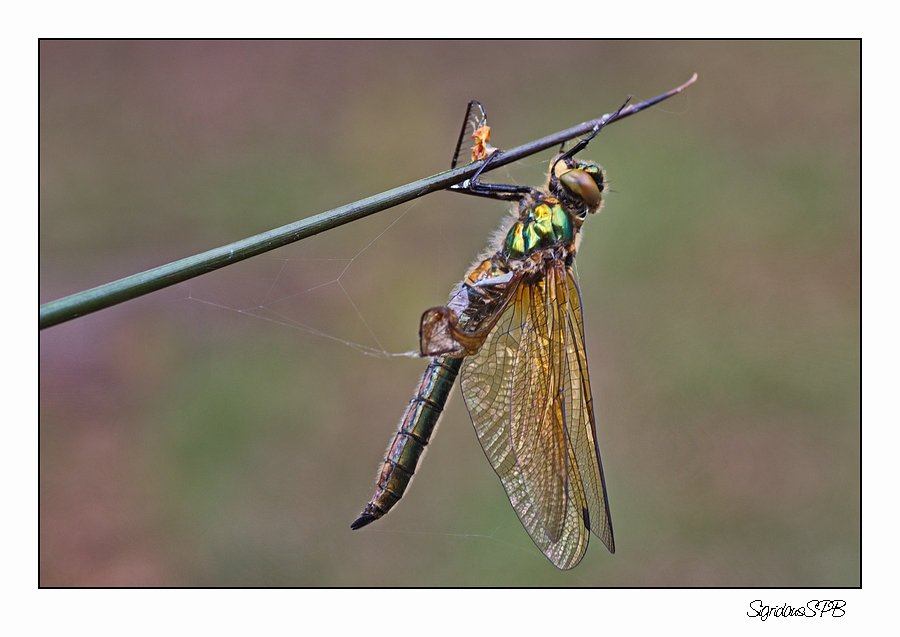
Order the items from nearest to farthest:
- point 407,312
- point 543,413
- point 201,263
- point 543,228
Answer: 1. point 201,263
2. point 543,413
3. point 543,228
4. point 407,312

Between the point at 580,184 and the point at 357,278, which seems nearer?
the point at 580,184

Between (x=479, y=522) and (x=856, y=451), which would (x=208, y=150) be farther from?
(x=856, y=451)

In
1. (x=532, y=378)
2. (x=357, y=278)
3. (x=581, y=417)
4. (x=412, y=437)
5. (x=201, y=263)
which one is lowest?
(x=412, y=437)

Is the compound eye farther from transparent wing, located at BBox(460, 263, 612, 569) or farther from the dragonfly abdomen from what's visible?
the dragonfly abdomen

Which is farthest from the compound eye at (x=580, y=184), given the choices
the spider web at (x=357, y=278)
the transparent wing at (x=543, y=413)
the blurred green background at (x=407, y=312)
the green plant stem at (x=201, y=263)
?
the spider web at (x=357, y=278)

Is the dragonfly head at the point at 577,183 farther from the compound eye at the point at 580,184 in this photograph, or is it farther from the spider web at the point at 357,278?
the spider web at the point at 357,278

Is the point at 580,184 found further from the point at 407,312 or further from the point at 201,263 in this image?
the point at 407,312

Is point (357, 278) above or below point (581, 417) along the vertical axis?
above

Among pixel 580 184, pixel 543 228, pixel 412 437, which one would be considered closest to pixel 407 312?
pixel 412 437

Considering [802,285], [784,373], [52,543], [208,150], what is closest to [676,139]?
[802,285]
